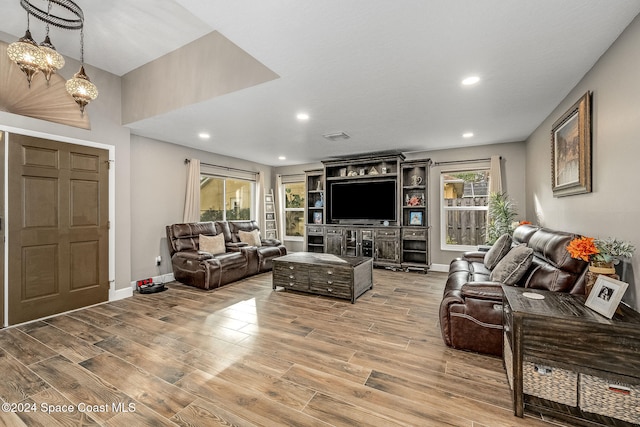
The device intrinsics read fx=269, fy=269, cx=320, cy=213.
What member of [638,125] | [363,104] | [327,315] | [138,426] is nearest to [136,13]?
[363,104]

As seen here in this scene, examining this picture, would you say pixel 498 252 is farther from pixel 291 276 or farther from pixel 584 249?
pixel 291 276

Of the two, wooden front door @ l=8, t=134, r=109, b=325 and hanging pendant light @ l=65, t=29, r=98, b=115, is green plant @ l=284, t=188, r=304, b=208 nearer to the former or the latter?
wooden front door @ l=8, t=134, r=109, b=325

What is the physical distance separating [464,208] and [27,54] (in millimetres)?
6358

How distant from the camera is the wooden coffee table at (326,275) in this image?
146 inches

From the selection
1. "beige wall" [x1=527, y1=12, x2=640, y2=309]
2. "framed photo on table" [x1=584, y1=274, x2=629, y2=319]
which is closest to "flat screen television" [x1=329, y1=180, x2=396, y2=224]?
"beige wall" [x1=527, y1=12, x2=640, y2=309]

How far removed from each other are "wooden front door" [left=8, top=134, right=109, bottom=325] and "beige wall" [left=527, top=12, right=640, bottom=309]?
5.47 meters

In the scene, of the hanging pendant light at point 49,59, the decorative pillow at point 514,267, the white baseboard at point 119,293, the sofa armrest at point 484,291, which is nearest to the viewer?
the hanging pendant light at point 49,59

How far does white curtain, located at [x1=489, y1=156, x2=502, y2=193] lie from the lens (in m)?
5.03

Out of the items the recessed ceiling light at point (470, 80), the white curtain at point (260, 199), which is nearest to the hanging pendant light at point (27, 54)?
the recessed ceiling light at point (470, 80)

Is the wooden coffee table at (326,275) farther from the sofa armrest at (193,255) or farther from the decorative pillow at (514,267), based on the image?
the decorative pillow at (514,267)

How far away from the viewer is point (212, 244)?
509 centimetres

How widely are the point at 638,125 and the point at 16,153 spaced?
5.58 m

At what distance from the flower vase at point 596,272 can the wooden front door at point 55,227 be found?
204 inches

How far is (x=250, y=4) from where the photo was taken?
176 centimetres
